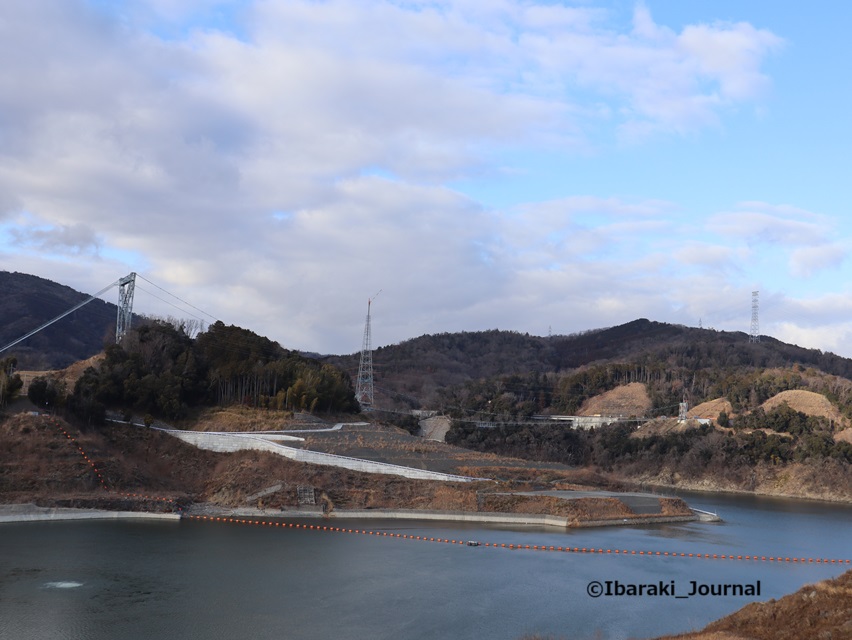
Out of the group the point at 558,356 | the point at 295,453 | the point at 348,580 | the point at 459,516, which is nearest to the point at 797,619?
the point at 348,580

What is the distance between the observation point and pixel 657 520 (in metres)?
32.6

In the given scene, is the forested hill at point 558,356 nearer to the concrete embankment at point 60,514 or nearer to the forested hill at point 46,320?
the forested hill at point 46,320

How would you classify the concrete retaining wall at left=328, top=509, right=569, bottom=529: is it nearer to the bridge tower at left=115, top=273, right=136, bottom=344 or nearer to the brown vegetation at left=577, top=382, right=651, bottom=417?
the bridge tower at left=115, top=273, right=136, bottom=344

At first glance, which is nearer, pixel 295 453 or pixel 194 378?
pixel 295 453

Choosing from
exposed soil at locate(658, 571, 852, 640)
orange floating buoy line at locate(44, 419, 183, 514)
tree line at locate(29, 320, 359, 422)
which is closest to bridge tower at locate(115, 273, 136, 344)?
tree line at locate(29, 320, 359, 422)

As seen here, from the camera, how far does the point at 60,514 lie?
29.2m

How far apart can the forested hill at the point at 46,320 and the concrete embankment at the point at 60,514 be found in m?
56.4

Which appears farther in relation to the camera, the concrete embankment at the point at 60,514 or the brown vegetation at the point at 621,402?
the brown vegetation at the point at 621,402

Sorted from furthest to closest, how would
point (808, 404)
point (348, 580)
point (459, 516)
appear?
point (808, 404) < point (459, 516) < point (348, 580)

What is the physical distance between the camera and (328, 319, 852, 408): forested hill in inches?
3780

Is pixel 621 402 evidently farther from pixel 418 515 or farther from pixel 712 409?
pixel 418 515

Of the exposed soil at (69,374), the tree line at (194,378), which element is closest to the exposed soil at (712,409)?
the tree line at (194,378)

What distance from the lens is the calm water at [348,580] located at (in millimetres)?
16391

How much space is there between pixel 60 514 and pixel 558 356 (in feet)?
393
